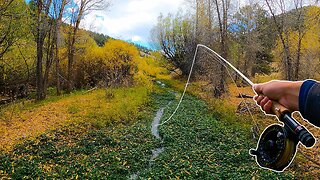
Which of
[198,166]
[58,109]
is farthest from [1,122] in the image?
[198,166]

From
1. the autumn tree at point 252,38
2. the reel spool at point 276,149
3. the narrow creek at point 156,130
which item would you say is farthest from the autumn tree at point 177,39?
the reel spool at point 276,149

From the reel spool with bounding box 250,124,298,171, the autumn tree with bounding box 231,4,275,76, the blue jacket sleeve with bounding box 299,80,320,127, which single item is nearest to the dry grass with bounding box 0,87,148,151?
the reel spool with bounding box 250,124,298,171

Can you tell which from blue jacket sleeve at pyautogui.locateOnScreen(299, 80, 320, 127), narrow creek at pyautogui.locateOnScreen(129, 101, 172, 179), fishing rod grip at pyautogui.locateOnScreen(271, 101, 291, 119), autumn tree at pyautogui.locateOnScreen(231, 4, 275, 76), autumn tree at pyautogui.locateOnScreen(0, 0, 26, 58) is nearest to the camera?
blue jacket sleeve at pyautogui.locateOnScreen(299, 80, 320, 127)

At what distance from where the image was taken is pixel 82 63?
2928 centimetres

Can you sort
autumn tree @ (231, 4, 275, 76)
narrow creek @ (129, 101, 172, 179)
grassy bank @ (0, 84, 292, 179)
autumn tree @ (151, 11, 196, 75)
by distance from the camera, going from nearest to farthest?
grassy bank @ (0, 84, 292, 179), narrow creek @ (129, 101, 172, 179), autumn tree @ (231, 4, 275, 76), autumn tree @ (151, 11, 196, 75)

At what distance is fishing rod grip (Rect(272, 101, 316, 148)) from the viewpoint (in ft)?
3.84

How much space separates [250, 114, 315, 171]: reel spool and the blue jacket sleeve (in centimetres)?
10

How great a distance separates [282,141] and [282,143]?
10 millimetres

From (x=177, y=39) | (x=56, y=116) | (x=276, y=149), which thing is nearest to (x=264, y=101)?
(x=276, y=149)

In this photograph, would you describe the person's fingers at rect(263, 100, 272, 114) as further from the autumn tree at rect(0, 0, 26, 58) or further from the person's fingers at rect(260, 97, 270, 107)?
the autumn tree at rect(0, 0, 26, 58)

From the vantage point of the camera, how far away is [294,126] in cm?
127

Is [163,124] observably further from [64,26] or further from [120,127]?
[64,26]

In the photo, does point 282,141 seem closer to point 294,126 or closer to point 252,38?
point 294,126

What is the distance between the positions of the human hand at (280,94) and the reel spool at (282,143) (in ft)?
0.23
